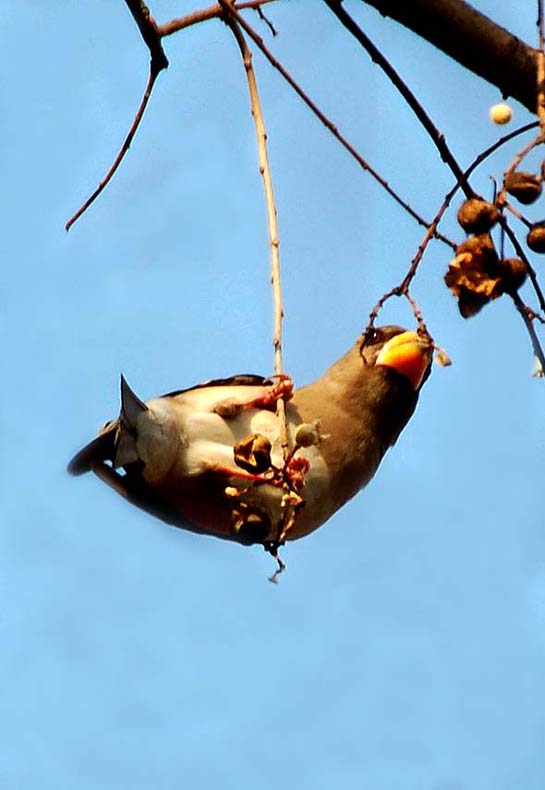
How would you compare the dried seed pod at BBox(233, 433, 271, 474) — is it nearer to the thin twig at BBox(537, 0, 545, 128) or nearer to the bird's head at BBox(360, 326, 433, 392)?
the thin twig at BBox(537, 0, 545, 128)

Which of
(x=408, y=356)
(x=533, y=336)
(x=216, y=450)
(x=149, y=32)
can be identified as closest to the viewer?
(x=533, y=336)

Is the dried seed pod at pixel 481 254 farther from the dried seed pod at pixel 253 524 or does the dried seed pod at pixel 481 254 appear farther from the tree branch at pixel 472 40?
the dried seed pod at pixel 253 524

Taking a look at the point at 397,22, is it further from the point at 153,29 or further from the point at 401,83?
the point at 153,29

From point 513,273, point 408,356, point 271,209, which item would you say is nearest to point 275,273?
point 271,209

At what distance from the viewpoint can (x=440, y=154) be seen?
2.30 m

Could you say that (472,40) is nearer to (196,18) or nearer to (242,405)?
(196,18)

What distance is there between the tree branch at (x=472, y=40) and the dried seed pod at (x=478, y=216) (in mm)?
321

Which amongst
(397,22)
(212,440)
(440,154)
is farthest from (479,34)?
(212,440)

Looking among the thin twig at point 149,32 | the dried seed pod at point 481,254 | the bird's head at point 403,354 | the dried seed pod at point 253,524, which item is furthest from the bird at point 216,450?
the dried seed pod at point 481,254

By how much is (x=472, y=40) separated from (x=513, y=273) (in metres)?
0.54

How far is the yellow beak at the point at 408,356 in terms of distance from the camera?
437cm

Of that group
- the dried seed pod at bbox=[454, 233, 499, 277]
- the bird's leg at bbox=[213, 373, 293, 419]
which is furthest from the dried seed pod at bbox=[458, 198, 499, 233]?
the bird's leg at bbox=[213, 373, 293, 419]

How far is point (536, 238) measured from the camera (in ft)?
7.27

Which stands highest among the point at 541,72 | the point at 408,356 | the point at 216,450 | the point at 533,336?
the point at 408,356
